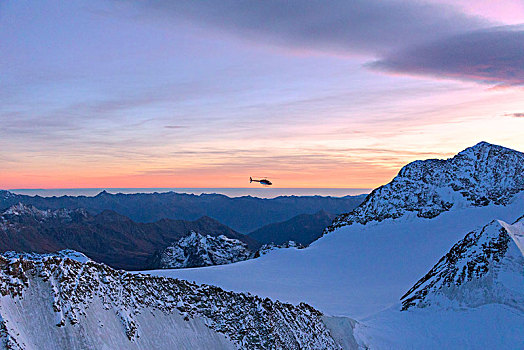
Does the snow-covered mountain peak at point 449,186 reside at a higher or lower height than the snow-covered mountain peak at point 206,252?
higher

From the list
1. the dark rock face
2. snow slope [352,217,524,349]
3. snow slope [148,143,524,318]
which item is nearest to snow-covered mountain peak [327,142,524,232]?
snow slope [148,143,524,318]

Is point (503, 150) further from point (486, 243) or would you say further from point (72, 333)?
point (72, 333)

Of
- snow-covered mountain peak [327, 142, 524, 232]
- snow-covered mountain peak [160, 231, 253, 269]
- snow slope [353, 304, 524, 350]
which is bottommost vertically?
snow-covered mountain peak [160, 231, 253, 269]

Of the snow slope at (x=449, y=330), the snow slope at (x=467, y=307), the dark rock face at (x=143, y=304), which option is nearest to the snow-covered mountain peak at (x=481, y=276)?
the snow slope at (x=467, y=307)

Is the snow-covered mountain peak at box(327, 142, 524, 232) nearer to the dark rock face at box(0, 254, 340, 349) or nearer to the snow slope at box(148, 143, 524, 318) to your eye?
the snow slope at box(148, 143, 524, 318)

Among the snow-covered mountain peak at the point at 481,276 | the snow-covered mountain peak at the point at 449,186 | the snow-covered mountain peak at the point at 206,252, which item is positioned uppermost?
the snow-covered mountain peak at the point at 449,186

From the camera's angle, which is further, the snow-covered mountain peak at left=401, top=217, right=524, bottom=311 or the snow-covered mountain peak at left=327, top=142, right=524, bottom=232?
the snow-covered mountain peak at left=327, top=142, right=524, bottom=232

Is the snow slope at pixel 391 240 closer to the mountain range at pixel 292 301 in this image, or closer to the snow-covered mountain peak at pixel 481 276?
the mountain range at pixel 292 301
